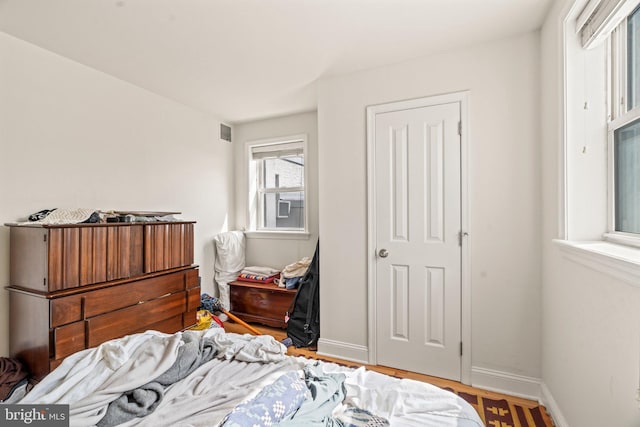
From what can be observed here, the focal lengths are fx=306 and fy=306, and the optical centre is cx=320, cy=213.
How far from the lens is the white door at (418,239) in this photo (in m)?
2.26

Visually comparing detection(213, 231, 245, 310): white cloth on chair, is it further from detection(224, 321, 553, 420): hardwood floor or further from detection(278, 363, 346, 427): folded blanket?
detection(278, 363, 346, 427): folded blanket

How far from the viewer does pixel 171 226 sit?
269 cm

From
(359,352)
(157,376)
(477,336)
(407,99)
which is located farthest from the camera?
(359,352)

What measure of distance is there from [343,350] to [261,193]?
2264 millimetres

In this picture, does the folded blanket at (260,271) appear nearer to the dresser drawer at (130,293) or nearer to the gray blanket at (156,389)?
the dresser drawer at (130,293)

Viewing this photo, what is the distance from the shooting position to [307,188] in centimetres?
368

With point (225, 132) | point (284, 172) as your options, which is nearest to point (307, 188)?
point (284, 172)

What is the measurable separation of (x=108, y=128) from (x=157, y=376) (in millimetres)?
2304

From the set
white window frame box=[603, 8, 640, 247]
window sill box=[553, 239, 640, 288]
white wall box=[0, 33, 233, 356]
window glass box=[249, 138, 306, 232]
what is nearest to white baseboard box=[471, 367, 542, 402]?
window sill box=[553, 239, 640, 288]

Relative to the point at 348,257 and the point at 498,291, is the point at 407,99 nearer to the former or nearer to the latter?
the point at 348,257

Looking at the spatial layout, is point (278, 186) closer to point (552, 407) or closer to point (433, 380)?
point (433, 380)

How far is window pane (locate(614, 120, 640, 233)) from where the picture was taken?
128 cm

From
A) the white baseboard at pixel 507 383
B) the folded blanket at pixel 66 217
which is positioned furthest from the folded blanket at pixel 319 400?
the folded blanket at pixel 66 217

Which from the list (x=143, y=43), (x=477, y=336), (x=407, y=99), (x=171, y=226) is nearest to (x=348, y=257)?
(x=477, y=336)
